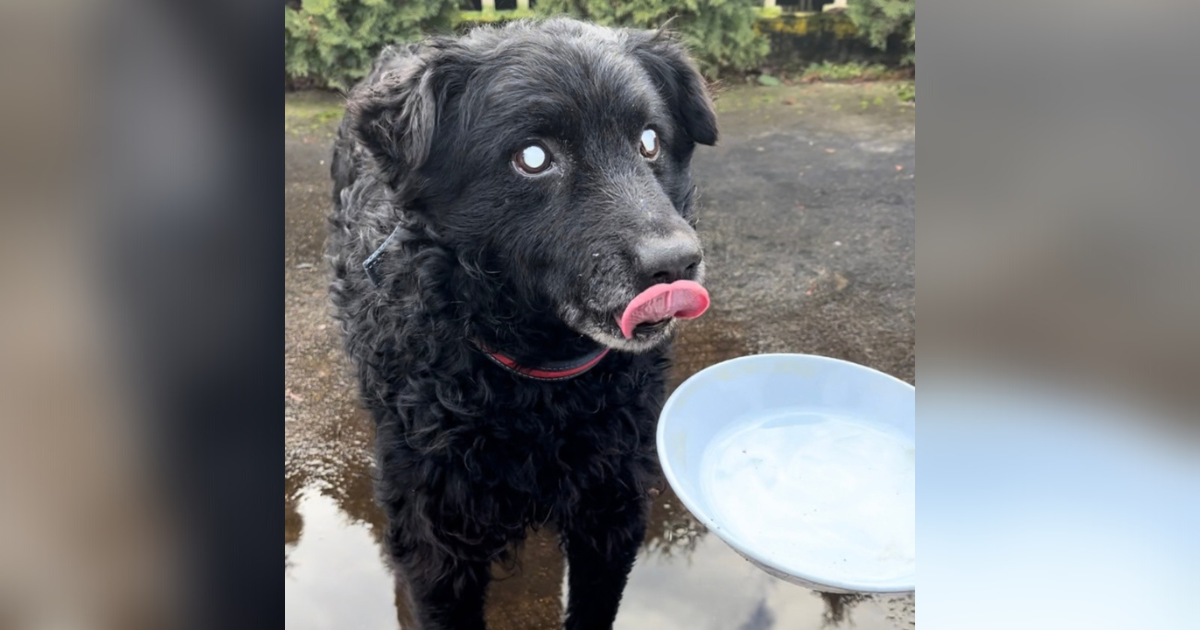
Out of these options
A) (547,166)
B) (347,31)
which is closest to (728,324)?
(547,166)

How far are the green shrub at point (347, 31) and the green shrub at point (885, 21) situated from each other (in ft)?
2.83

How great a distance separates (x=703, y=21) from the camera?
184cm

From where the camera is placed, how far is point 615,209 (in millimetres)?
1107

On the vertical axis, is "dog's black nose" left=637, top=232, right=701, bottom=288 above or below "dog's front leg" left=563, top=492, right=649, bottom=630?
above

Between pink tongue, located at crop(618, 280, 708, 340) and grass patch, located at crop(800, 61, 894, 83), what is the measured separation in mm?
1098

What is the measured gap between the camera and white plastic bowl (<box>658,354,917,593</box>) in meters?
1.31

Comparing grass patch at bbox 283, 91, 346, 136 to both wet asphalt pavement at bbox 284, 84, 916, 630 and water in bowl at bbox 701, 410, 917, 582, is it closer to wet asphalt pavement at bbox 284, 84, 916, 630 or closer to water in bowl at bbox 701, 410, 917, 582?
wet asphalt pavement at bbox 284, 84, 916, 630

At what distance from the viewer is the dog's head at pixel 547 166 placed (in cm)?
109

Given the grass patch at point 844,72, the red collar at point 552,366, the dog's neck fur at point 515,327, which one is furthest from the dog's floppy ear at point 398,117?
the grass patch at point 844,72

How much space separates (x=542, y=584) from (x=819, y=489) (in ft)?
1.85

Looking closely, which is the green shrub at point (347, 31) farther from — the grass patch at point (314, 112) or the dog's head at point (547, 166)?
the dog's head at point (547, 166)

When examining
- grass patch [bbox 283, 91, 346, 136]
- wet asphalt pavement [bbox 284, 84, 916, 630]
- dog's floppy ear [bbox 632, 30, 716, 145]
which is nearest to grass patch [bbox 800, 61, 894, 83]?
wet asphalt pavement [bbox 284, 84, 916, 630]
